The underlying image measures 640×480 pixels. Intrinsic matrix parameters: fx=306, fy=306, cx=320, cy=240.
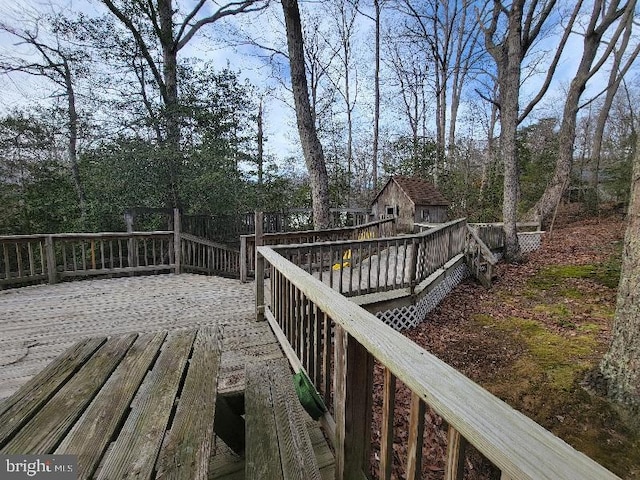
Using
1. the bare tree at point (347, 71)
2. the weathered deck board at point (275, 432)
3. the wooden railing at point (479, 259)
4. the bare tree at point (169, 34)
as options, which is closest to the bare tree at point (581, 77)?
the wooden railing at point (479, 259)

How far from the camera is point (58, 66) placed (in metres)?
9.68

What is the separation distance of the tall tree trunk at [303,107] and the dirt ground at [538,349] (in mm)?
3870

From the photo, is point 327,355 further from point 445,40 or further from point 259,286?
point 445,40

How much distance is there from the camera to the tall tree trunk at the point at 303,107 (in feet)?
23.7

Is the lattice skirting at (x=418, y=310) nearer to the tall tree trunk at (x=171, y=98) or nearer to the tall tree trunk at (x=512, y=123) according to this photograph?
the tall tree trunk at (x=512, y=123)

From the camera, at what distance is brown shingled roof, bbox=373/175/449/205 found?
13549mm

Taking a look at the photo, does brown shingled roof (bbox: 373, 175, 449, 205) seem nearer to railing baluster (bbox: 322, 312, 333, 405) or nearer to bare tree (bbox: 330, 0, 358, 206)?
bare tree (bbox: 330, 0, 358, 206)

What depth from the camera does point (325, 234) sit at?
7320 millimetres

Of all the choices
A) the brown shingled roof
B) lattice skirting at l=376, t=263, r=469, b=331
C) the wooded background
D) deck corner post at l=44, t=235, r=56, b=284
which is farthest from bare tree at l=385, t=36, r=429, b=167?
deck corner post at l=44, t=235, r=56, b=284

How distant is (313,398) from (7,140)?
12.1 metres

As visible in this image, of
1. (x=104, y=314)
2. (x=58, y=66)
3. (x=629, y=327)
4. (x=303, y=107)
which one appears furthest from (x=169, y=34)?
(x=629, y=327)

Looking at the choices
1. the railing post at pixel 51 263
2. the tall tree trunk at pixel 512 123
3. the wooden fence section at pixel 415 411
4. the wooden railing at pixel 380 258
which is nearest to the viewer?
the wooden fence section at pixel 415 411

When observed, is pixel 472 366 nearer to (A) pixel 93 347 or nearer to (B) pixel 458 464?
(B) pixel 458 464

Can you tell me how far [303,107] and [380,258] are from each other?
4208 millimetres
